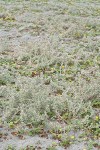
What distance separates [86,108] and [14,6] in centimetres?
1111

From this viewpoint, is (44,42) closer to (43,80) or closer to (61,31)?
(61,31)

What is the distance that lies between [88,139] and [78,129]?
1.11 ft

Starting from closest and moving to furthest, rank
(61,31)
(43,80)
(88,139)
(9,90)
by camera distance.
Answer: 1. (88,139)
2. (9,90)
3. (43,80)
4. (61,31)

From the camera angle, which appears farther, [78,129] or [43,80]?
[43,80]

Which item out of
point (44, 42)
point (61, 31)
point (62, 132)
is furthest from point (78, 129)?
point (61, 31)

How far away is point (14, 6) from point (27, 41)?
593cm

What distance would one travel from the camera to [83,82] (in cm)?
924

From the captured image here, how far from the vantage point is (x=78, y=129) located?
7691 mm

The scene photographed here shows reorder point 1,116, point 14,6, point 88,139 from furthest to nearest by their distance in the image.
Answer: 1. point 14,6
2. point 1,116
3. point 88,139

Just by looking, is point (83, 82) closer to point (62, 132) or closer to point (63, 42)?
point (62, 132)

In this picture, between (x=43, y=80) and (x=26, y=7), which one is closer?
(x=43, y=80)

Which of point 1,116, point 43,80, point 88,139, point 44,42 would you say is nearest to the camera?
point 88,139

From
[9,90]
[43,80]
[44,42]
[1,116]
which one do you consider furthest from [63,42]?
[1,116]

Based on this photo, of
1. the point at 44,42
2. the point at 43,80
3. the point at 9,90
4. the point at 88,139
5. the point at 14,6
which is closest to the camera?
the point at 88,139
